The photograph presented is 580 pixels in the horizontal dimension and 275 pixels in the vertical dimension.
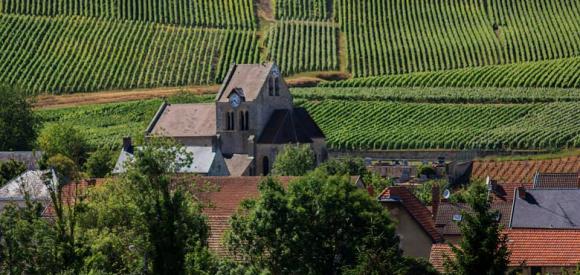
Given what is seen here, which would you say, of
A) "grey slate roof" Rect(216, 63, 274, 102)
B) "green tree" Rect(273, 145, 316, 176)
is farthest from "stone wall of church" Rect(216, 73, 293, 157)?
"green tree" Rect(273, 145, 316, 176)

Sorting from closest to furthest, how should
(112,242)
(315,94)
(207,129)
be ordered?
1. (112,242)
2. (207,129)
3. (315,94)

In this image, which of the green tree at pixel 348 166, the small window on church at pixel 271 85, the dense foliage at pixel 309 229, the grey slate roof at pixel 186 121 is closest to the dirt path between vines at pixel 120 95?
the grey slate roof at pixel 186 121

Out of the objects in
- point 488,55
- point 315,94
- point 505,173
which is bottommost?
point 505,173

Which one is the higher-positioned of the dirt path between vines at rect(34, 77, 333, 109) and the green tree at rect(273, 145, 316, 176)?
the dirt path between vines at rect(34, 77, 333, 109)

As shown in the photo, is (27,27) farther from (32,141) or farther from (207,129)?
(207,129)

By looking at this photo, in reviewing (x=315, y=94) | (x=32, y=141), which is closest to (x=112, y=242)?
(x=32, y=141)

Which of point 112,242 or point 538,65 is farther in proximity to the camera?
point 538,65

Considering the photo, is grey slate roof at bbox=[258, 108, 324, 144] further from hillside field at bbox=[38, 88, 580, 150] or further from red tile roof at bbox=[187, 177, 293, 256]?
red tile roof at bbox=[187, 177, 293, 256]
